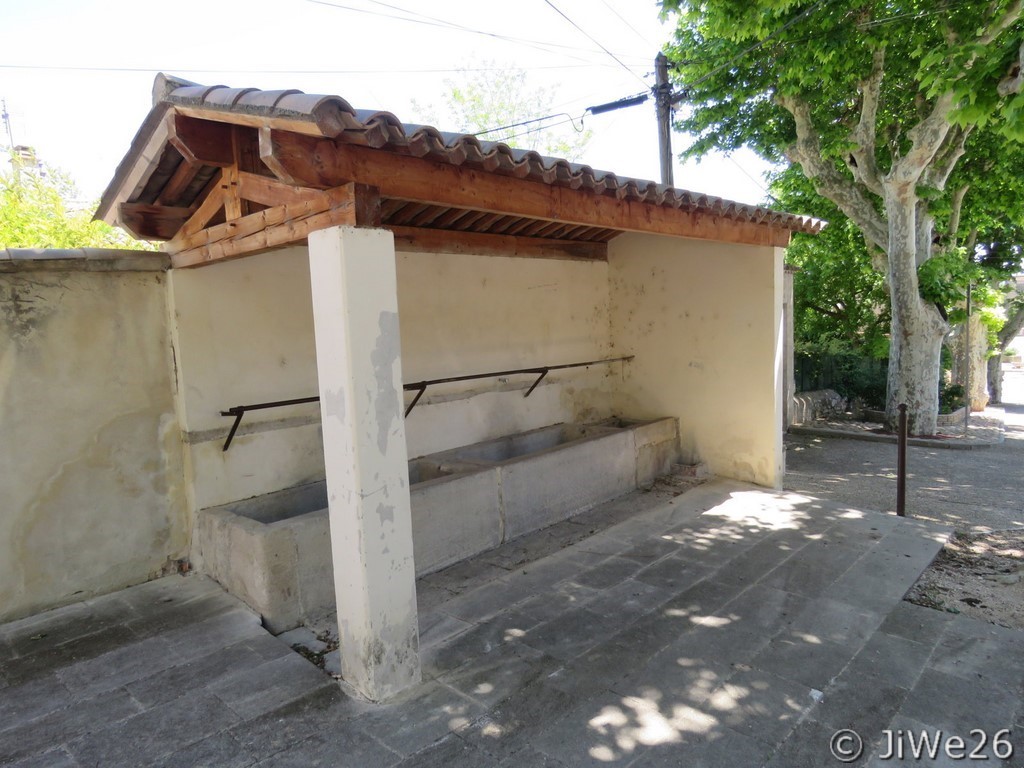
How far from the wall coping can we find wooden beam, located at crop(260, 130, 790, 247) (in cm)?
217

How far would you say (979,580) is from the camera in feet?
14.0

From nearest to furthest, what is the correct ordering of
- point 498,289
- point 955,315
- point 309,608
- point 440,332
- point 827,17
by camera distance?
point 309,608
point 440,332
point 498,289
point 827,17
point 955,315

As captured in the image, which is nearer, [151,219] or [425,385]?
[151,219]

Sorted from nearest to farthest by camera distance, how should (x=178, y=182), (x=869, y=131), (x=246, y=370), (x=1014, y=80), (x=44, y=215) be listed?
(x=1014, y=80) → (x=178, y=182) → (x=246, y=370) → (x=869, y=131) → (x=44, y=215)

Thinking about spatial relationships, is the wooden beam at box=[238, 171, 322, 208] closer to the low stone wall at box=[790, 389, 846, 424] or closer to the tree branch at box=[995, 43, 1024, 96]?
the tree branch at box=[995, 43, 1024, 96]

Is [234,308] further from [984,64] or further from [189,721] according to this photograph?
[984,64]

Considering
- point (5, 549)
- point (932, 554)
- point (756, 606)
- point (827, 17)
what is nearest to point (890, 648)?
point (756, 606)

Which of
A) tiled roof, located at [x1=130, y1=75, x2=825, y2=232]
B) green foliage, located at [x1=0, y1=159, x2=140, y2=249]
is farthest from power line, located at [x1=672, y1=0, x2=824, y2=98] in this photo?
green foliage, located at [x1=0, y1=159, x2=140, y2=249]

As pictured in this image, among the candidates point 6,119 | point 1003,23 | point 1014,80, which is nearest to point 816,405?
point 1003,23

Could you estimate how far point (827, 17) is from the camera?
7496 millimetres

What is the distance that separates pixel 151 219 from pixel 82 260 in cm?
49

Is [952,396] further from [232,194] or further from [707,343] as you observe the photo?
[232,194]

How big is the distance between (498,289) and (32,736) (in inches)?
194

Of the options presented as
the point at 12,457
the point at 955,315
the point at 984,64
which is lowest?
the point at 12,457
